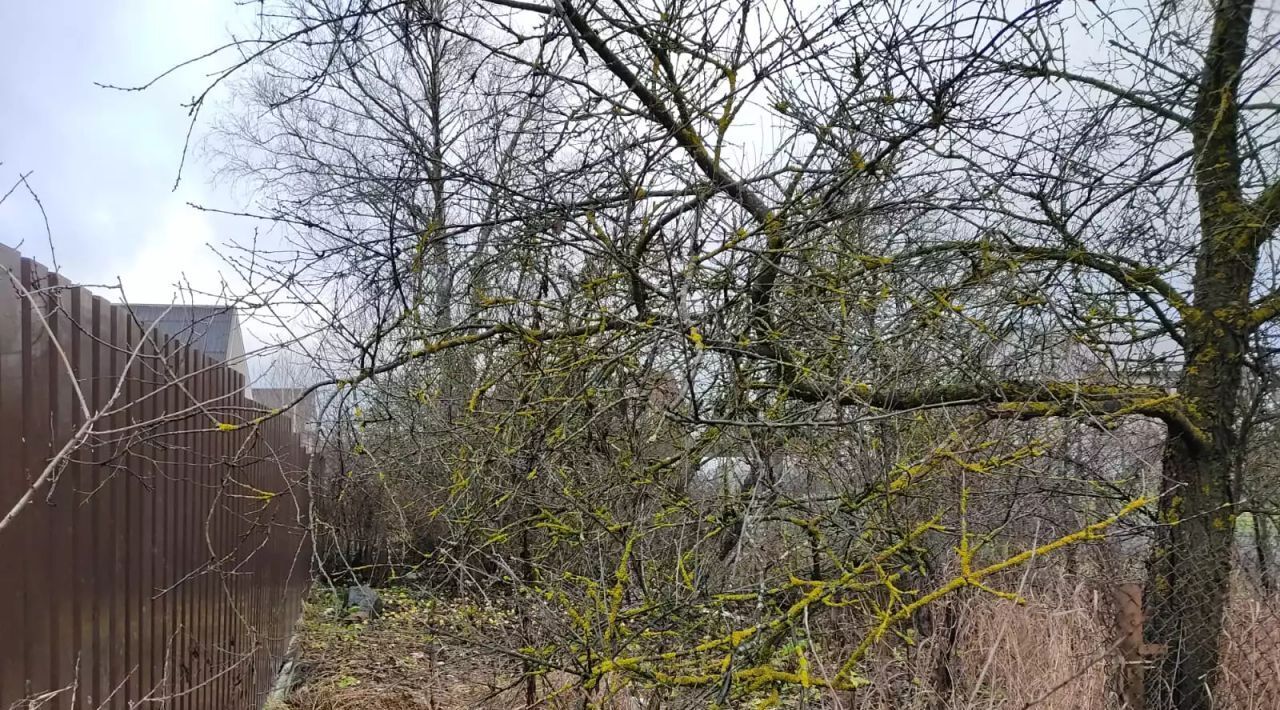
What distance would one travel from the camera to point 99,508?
7.80 feet

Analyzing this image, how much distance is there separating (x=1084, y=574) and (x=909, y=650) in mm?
1488

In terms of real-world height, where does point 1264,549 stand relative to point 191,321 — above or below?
below

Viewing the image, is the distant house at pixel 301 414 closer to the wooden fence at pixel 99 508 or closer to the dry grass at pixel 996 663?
the dry grass at pixel 996 663

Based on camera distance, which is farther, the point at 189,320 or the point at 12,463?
the point at 189,320

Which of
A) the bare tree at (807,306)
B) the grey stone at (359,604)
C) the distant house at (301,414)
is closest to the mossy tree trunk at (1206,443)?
the bare tree at (807,306)

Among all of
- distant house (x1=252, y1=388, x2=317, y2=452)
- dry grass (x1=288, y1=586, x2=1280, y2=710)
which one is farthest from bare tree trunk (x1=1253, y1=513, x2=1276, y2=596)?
distant house (x1=252, y1=388, x2=317, y2=452)

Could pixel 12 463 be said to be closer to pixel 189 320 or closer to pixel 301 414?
pixel 189 320

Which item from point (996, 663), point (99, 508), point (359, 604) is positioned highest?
point (99, 508)

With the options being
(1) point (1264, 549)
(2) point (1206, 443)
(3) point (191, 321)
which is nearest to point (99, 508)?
(3) point (191, 321)

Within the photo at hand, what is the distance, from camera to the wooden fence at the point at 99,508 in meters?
1.85

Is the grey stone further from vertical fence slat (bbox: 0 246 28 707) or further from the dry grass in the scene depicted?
vertical fence slat (bbox: 0 246 28 707)

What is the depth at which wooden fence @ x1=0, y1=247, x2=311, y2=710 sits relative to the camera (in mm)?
1848

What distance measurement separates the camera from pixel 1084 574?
4.73 meters

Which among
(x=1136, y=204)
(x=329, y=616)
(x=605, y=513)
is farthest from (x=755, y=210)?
(x=329, y=616)
